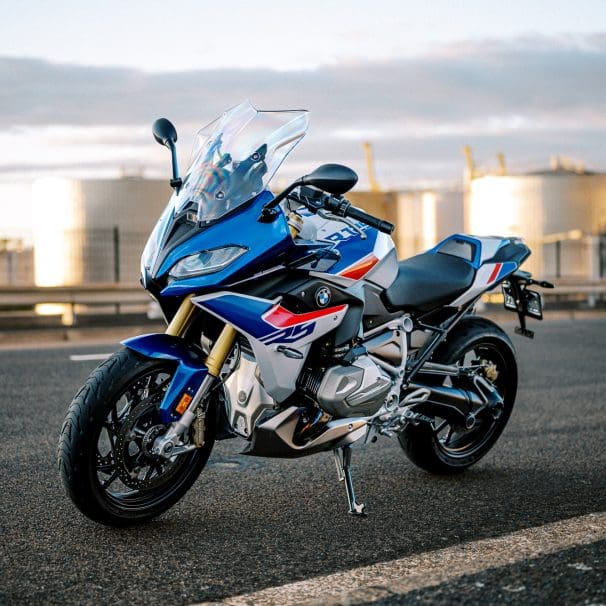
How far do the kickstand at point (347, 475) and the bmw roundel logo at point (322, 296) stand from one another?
62 centimetres

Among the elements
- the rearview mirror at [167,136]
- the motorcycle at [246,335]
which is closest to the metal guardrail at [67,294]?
the rearview mirror at [167,136]

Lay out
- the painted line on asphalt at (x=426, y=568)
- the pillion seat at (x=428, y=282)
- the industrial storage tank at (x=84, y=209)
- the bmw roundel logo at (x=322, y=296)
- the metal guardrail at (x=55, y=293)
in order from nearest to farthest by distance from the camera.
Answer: the painted line on asphalt at (x=426, y=568), the bmw roundel logo at (x=322, y=296), the pillion seat at (x=428, y=282), the metal guardrail at (x=55, y=293), the industrial storage tank at (x=84, y=209)

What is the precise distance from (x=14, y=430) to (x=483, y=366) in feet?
9.12

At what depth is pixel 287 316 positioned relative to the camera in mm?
3600

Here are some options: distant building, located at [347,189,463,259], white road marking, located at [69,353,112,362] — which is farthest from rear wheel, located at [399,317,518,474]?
distant building, located at [347,189,463,259]

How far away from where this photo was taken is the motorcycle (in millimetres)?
3471

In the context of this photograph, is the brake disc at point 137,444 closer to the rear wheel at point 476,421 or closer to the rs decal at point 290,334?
the rs decal at point 290,334

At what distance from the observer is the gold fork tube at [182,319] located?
3596 mm

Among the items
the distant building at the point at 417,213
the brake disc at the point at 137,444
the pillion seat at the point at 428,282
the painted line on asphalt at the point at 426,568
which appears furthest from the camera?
the distant building at the point at 417,213

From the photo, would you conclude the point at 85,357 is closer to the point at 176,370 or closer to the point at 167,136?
the point at 167,136

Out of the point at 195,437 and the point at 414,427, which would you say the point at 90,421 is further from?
the point at 414,427

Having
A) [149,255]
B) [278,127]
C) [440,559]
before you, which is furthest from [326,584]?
[278,127]

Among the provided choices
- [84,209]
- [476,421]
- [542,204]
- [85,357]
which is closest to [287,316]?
[476,421]

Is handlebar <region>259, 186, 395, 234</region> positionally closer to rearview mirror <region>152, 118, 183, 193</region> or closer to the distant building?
rearview mirror <region>152, 118, 183, 193</region>
